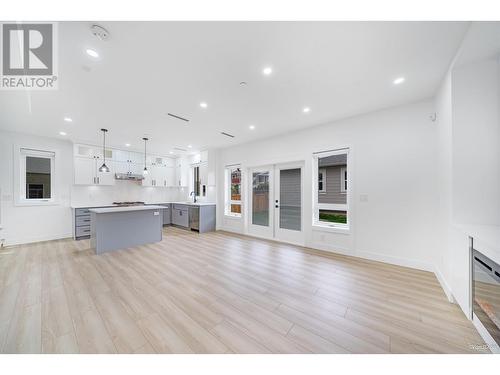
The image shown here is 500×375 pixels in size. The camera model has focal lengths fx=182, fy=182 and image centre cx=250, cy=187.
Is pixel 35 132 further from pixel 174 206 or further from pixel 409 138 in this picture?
pixel 409 138

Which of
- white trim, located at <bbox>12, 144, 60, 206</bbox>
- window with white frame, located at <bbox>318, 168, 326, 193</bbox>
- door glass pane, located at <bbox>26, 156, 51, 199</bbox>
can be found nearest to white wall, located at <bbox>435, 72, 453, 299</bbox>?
window with white frame, located at <bbox>318, 168, 326, 193</bbox>

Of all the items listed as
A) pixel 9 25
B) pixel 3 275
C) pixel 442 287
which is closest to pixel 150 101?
pixel 9 25

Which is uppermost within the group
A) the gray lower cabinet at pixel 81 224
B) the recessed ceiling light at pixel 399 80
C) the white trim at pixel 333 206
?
the recessed ceiling light at pixel 399 80

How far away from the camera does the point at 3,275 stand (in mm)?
2869

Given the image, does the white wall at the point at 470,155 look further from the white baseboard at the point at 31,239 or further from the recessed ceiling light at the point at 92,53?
the white baseboard at the point at 31,239

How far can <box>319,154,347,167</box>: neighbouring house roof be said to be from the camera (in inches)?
160

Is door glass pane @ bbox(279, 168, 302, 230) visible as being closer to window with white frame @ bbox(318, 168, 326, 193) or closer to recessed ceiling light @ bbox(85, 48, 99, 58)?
window with white frame @ bbox(318, 168, 326, 193)

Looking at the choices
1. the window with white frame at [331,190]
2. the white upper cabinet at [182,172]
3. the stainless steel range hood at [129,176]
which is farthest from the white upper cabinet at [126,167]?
the window with white frame at [331,190]

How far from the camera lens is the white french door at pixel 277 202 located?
15.4 ft

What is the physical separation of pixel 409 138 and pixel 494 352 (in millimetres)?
2864

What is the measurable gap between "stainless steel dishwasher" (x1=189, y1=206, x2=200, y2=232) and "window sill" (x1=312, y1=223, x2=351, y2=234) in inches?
145

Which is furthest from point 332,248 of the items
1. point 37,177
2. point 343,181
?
point 37,177

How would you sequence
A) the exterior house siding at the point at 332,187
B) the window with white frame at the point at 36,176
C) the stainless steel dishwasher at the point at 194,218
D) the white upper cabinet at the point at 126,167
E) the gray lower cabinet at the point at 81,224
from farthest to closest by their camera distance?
the stainless steel dishwasher at the point at 194,218, the white upper cabinet at the point at 126,167, the gray lower cabinet at the point at 81,224, the window with white frame at the point at 36,176, the exterior house siding at the point at 332,187

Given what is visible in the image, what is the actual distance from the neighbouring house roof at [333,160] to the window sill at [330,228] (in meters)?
1.40
